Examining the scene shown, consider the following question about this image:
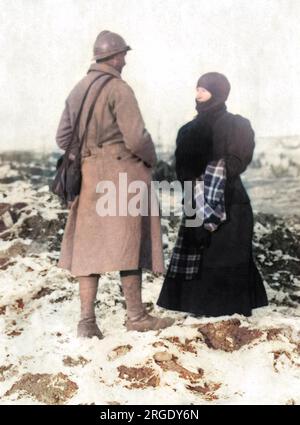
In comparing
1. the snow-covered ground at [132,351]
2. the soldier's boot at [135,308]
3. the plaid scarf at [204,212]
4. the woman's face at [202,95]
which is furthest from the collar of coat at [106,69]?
the snow-covered ground at [132,351]

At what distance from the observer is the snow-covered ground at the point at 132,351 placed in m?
3.49

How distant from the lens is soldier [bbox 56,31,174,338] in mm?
3926

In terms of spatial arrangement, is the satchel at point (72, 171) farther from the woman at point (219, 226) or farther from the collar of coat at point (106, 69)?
the woman at point (219, 226)

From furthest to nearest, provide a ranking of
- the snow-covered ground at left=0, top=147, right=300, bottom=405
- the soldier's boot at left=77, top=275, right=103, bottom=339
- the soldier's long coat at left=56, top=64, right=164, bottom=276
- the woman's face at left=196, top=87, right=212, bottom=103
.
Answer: the woman's face at left=196, top=87, right=212, bottom=103
the soldier's boot at left=77, top=275, right=103, bottom=339
the soldier's long coat at left=56, top=64, right=164, bottom=276
the snow-covered ground at left=0, top=147, right=300, bottom=405

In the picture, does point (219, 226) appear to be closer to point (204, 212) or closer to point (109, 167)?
point (204, 212)

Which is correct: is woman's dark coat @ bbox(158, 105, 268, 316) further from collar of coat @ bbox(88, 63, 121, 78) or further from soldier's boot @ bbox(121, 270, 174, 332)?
collar of coat @ bbox(88, 63, 121, 78)

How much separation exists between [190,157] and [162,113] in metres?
2.59

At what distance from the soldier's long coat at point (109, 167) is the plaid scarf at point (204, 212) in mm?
272

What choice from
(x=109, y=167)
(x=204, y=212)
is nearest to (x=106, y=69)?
(x=109, y=167)

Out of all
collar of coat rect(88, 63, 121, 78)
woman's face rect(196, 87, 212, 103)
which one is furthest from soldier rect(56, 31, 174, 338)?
woman's face rect(196, 87, 212, 103)

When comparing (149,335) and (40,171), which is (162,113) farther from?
(149,335)

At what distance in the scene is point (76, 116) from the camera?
4.03 meters

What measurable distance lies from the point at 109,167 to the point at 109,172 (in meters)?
0.03

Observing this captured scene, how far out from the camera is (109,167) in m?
3.99
